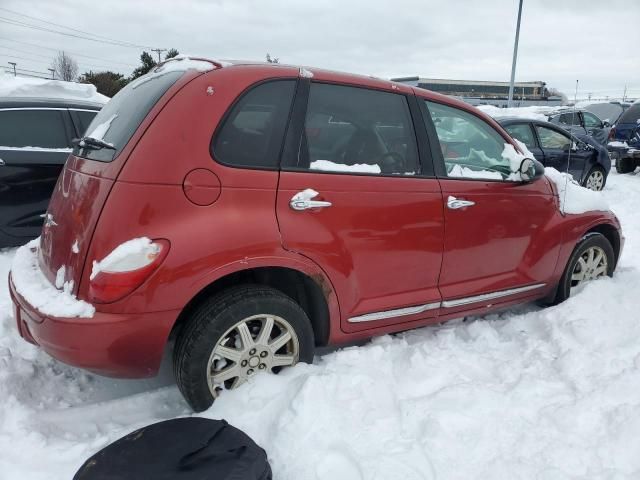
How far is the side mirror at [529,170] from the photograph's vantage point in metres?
3.45

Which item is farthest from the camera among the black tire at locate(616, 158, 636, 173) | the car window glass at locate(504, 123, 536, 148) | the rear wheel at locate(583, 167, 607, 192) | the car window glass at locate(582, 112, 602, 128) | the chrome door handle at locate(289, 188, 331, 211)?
the car window glass at locate(582, 112, 602, 128)

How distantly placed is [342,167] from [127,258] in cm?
122

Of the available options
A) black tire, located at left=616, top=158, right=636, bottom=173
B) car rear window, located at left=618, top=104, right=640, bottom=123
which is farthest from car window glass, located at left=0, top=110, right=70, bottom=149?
car rear window, located at left=618, top=104, right=640, bottom=123

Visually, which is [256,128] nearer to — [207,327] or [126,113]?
[126,113]

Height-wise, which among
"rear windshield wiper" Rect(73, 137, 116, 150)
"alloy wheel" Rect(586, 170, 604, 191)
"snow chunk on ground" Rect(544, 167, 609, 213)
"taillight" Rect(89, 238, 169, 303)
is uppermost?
"rear windshield wiper" Rect(73, 137, 116, 150)

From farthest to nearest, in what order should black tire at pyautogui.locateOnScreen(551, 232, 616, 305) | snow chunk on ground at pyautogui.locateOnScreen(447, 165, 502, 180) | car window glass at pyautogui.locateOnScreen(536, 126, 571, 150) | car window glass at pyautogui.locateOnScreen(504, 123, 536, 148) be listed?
1. car window glass at pyautogui.locateOnScreen(536, 126, 571, 150)
2. car window glass at pyautogui.locateOnScreen(504, 123, 536, 148)
3. black tire at pyautogui.locateOnScreen(551, 232, 616, 305)
4. snow chunk on ground at pyautogui.locateOnScreen(447, 165, 502, 180)

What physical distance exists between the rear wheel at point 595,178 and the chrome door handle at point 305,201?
8.69m

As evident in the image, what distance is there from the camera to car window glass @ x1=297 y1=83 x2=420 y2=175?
2727mm

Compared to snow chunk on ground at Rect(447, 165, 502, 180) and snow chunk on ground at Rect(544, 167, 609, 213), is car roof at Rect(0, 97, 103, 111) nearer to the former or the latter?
snow chunk on ground at Rect(447, 165, 502, 180)

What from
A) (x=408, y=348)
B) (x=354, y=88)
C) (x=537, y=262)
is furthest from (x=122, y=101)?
(x=537, y=262)

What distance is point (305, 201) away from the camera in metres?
2.57

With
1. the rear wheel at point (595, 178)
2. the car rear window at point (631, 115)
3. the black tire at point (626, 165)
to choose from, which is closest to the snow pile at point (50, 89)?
the rear wheel at point (595, 178)

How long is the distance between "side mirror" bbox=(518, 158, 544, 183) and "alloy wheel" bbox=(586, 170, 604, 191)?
719 centimetres

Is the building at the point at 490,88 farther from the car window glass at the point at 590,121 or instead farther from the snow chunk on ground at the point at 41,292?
the snow chunk on ground at the point at 41,292
